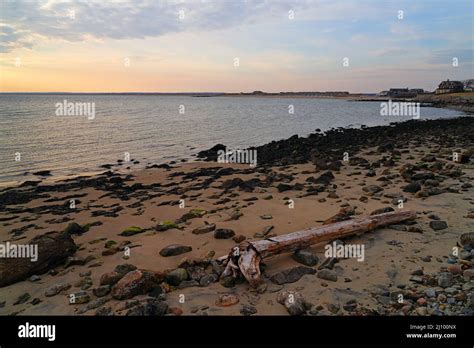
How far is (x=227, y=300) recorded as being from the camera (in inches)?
191

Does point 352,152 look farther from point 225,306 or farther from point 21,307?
point 21,307

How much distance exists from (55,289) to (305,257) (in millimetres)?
4404

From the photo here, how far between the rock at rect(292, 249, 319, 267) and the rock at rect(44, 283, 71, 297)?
13.4ft

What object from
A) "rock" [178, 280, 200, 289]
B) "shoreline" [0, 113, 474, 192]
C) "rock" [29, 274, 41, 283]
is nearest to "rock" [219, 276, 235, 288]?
"rock" [178, 280, 200, 289]

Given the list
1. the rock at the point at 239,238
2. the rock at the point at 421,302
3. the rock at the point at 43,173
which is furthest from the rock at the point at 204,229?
the rock at the point at 43,173

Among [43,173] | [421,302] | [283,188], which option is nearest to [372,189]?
[283,188]

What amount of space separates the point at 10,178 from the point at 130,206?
10.3 metres

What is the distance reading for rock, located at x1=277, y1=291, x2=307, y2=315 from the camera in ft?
14.8

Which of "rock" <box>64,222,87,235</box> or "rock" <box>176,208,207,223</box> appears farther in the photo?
"rock" <box>176,208,207,223</box>

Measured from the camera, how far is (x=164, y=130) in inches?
1495

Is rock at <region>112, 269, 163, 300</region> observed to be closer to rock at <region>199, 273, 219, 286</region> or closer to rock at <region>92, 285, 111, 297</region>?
rock at <region>92, 285, 111, 297</region>

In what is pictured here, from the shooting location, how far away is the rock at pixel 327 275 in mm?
5326

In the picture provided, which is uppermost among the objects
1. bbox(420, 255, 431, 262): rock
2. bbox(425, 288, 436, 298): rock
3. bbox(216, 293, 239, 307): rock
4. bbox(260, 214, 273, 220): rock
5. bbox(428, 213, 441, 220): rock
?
bbox(428, 213, 441, 220): rock

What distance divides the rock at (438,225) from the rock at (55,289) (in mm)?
7344
